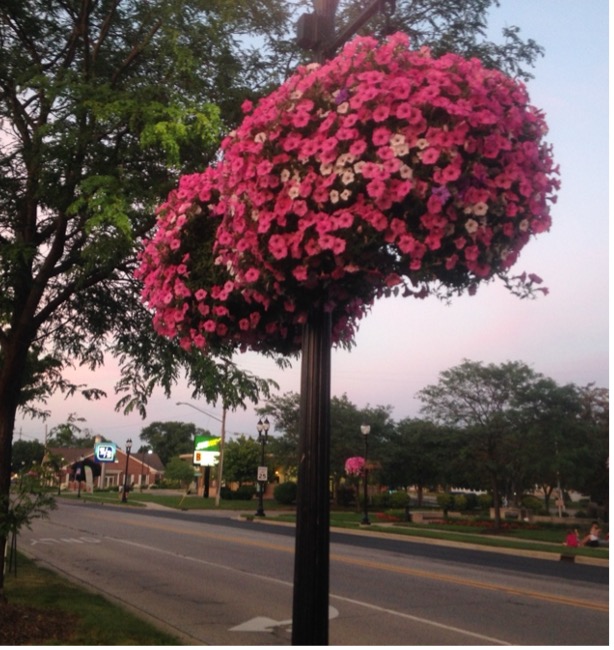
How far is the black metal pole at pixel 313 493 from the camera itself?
3.28 meters

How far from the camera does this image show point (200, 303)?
151 inches

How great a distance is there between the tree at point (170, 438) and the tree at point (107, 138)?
4692 inches

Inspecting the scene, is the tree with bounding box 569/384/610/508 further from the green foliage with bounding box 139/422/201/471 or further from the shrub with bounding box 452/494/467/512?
the green foliage with bounding box 139/422/201/471

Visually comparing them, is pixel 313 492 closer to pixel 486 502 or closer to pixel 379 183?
pixel 379 183

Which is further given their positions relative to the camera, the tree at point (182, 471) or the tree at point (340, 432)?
the tree at point (182, 471)

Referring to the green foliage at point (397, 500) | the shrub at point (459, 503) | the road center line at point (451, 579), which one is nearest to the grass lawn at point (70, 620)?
the road center line at point (451, 579)

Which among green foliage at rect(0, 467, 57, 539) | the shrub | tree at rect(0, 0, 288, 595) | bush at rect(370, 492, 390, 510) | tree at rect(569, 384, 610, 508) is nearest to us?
tree at rect(0, 0, 288, 595)

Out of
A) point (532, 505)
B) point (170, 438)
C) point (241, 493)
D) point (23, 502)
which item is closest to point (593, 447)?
point (532, 505)

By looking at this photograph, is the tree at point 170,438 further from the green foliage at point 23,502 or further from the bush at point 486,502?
the green foliage at point 23,502

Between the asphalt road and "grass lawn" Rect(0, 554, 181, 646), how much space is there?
521mm

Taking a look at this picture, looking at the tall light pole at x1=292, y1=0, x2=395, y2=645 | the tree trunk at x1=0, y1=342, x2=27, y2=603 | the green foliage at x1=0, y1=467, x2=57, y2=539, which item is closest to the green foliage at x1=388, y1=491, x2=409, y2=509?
the green foliage at x1=0, y1=467, x2=57, y2=539

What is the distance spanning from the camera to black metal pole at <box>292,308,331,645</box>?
3.28m

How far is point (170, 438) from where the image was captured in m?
130

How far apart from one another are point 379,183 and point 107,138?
630 cm
